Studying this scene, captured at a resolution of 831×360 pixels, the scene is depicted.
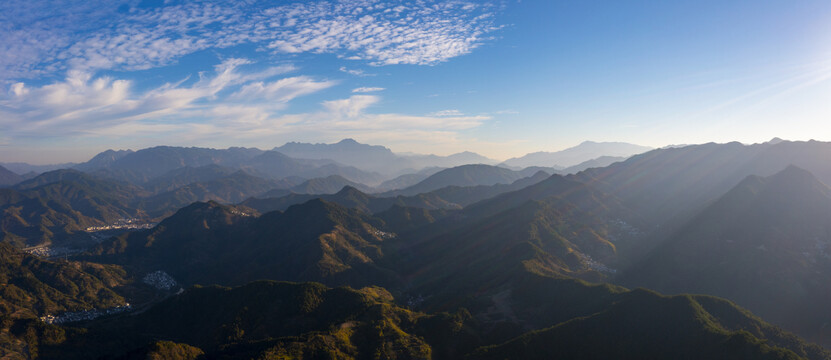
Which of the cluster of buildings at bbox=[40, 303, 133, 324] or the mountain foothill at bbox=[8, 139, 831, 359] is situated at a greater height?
the mountain foothill at bbox=[8, 139, 831, 359]

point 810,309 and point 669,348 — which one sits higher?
point 669,348

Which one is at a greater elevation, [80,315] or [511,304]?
[511,304]

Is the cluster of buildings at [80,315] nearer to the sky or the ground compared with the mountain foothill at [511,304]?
nearer to the ground

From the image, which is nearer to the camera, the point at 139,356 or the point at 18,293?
the point at 139,356

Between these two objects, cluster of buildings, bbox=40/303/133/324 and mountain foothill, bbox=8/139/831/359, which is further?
cluster of buildings, bbox=40/303/133/324

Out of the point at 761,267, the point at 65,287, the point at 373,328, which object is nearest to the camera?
the point at 373,328

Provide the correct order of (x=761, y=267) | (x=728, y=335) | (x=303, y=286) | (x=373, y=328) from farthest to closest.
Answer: (x=761, y=267) → (x=303, y=286) → (x=373, y=328) → (x=728, y=335)

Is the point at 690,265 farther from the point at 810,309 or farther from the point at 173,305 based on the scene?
the point at 173,305

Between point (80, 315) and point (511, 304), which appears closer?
point (511, 304)

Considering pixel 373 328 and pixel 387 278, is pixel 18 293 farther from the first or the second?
pixel 373 328

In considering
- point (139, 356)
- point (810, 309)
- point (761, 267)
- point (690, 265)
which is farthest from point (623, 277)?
point (139, 356)

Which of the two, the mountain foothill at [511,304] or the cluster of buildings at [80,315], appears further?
the cluster of buildings at [80,315]
